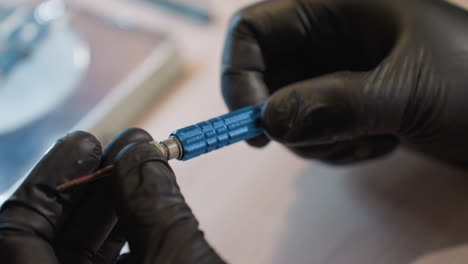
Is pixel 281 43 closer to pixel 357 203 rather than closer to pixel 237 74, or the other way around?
pixel 237 74

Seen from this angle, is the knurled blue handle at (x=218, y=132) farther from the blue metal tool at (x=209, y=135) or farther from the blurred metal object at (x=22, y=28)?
the blurred metal object at (x=22, y=28)

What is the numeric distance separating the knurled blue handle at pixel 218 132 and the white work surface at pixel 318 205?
0.08 metres

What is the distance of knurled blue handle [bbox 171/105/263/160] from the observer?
0.46 meters

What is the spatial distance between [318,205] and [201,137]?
25 cm

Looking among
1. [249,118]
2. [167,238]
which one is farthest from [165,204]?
[249,118]

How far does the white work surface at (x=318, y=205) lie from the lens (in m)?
0.56

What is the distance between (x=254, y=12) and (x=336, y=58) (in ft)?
0.53

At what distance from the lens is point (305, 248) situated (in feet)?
1.86

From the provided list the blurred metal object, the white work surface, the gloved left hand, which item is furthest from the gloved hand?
the blurred metal object

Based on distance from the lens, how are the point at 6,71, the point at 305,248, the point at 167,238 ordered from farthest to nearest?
the point at 6,71
the point at 305,248
the point at 167,238

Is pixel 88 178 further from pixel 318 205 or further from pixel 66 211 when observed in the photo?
pixel 318 205

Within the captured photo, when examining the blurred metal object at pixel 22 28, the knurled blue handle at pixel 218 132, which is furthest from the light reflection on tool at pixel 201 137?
the blurred metal object at pixel 22 28

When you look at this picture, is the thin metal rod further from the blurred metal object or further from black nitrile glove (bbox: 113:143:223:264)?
the blurred metal object

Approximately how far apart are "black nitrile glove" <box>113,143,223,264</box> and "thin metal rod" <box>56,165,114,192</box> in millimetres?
28
